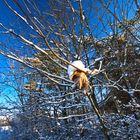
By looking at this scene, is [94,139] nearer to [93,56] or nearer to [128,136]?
[128,136]

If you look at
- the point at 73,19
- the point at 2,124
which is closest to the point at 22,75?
the point at 73,19

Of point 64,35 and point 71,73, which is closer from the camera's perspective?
point 71,73

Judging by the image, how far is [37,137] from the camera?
1339 centimetres

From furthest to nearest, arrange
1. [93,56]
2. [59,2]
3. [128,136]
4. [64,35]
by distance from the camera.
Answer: [128,136] → [93,56] → [64,35] → [59,2]

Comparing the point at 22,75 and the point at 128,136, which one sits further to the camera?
the point at 128,136

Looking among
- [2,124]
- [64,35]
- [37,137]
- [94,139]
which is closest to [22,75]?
[64,35]

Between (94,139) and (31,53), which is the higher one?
(31,53)

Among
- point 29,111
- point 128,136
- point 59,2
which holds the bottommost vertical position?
point 128,136

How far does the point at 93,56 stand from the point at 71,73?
3788 mm

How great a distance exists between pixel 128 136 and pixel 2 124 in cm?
1978

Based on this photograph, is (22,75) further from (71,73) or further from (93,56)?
(71,73)

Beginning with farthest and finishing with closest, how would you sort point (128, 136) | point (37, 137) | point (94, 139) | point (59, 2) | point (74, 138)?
point (37, 137), point (74, 138), point (94, 139), point (128, 136), point (59, 2)

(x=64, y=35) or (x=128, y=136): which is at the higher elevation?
(x=64, y=35)

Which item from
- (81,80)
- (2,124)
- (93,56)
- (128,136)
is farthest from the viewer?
(2,124)
